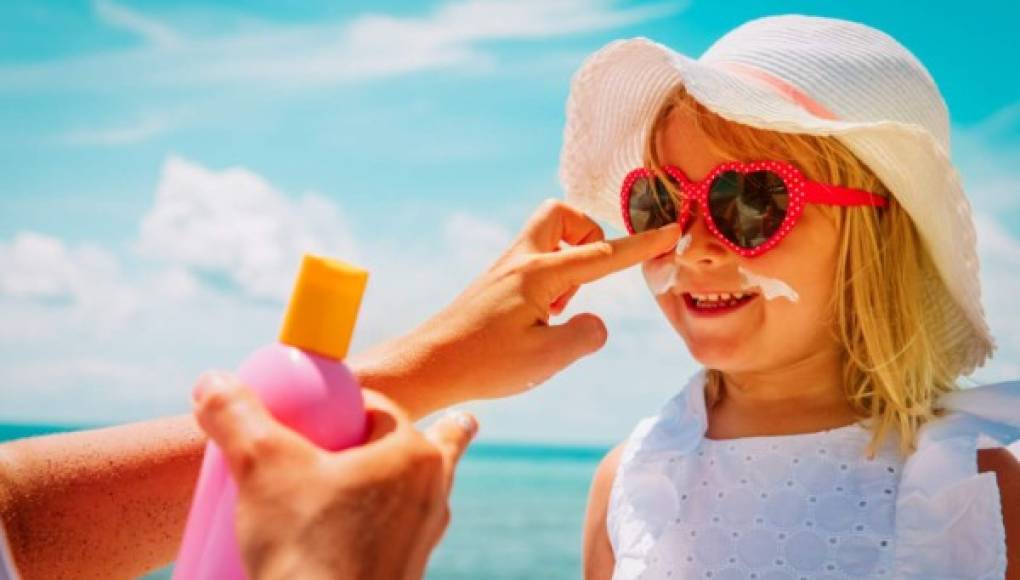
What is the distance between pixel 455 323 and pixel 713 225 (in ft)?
2.66

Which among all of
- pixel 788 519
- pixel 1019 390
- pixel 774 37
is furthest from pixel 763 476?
pixel 774 37

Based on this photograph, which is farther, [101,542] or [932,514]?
[932,514]

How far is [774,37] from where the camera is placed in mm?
3092

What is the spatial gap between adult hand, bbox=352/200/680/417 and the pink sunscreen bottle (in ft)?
3.65

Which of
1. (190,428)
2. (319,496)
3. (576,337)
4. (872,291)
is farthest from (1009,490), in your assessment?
(319,496)

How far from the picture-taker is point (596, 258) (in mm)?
2471

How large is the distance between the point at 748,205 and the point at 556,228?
20.3 inches

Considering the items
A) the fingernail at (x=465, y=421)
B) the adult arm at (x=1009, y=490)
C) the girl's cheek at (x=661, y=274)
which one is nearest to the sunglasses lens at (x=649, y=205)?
the girl's cheek at (x=661, y=274)

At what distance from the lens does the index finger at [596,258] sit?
96.6 inches

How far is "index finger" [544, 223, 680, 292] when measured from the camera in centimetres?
245

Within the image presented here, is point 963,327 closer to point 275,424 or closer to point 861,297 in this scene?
point 861,297

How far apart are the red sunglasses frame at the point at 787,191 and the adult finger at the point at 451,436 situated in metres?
1.59

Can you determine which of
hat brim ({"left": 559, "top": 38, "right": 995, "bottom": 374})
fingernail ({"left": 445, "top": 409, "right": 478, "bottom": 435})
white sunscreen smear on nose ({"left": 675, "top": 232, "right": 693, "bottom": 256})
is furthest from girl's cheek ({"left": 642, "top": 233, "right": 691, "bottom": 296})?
fingernail ({"left": 445, "top": 409, "right": 478, "bottom": 435})

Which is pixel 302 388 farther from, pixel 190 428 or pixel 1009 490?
pixel 1009 490
